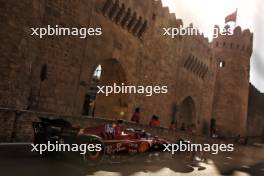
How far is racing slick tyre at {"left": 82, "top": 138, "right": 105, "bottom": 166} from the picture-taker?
714 centimetres

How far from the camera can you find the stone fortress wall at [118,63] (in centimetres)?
1098

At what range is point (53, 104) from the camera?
13523mm

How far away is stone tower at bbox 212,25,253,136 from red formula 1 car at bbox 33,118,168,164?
79.5ft

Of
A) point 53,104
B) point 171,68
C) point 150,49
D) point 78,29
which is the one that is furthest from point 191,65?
point 53,104

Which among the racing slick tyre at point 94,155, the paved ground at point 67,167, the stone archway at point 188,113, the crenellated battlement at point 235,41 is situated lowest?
the paved ground at point 67,167

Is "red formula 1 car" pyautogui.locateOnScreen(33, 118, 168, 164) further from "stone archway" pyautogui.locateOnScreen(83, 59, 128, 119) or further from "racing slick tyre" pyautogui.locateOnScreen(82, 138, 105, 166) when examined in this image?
"stone archway" pyautogui.locateOnScreen(83, 59, 128, 119)

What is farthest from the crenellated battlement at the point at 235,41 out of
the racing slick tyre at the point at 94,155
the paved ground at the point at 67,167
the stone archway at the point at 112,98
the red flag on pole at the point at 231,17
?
the racing slick tyre at the point at 94,155

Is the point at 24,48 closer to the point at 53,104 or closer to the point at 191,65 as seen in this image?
A: the point at 53,104

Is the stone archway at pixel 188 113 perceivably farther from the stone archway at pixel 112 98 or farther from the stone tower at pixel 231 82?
the stone archway at pixel 112 98

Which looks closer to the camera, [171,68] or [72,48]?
[72,48]

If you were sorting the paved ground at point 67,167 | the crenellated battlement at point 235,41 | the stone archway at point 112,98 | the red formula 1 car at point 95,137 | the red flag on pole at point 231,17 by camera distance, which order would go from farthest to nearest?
the crenellated battlement at point 235,41
the red flag on pole at point 231,17
the stone archway at point 112,98
the red formula 1 car at point 95,137
the paved ground at point 67,167

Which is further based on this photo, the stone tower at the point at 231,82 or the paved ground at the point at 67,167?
the stone tower at the point at 231,82

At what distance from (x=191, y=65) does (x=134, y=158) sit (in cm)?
1759

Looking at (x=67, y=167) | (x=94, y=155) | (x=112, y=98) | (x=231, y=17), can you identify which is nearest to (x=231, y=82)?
(x=231, y=17)
